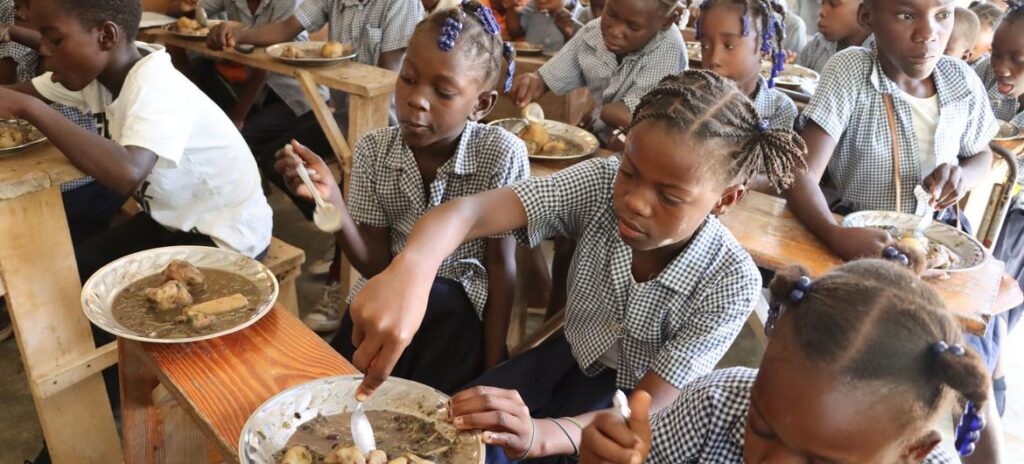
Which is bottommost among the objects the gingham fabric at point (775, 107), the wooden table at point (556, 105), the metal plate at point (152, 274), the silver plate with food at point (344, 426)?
the wooden table at point (556, 105)

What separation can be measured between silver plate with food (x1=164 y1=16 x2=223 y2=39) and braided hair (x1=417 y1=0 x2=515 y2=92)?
1.97 metres

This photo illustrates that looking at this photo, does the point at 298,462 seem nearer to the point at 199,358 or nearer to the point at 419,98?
the point at 199,358

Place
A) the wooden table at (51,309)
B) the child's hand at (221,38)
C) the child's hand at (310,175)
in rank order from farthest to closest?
the child's hand at (221,38) < the wooden table at (51,309) < the child's hand at (310,175)

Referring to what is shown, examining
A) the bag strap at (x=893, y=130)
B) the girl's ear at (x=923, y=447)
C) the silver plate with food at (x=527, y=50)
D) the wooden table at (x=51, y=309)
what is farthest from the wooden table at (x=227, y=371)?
the silver plate with food at (x=527, y=50)

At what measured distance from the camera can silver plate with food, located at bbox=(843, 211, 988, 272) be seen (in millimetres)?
1747

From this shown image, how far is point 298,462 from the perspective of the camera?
44.0 inches

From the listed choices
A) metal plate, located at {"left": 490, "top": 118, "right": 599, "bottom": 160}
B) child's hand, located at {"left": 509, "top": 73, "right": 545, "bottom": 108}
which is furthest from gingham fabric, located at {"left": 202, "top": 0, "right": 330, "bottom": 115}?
metal plate, located at {"left": 490, "top": 118, "right": 599, "bottom": 160}

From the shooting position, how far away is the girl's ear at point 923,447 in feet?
3.32

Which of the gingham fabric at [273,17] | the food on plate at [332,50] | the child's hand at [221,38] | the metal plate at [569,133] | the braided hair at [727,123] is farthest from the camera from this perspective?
the gingham fabric at [273,17]

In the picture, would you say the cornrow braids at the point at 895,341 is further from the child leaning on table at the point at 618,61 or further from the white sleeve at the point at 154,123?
the child leaning on table at the point at 618,61

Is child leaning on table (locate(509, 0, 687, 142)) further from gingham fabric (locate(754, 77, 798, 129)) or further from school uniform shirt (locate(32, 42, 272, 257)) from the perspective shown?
school uniform shirt (locate(32, 42, 272, 257))

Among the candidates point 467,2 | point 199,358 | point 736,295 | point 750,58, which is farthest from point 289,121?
point 736,295

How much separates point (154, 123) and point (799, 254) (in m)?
1.58

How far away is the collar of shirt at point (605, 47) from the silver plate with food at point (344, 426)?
195cm
